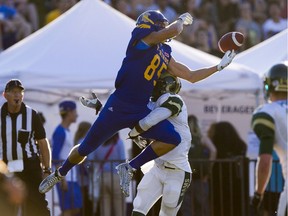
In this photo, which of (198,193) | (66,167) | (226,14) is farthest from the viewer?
(226,14)

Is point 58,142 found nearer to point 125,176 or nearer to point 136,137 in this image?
point 136,137

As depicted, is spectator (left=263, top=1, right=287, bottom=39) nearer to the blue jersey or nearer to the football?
the football

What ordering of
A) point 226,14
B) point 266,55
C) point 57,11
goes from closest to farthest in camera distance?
1. point 266,55
2. point 57,11
3. point 226,14

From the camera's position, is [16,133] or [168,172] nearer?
[168,172]

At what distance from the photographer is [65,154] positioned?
41.7 ft

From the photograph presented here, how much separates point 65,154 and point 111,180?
0.80 metres

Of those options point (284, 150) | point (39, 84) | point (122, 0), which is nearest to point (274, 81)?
point (284, 150)

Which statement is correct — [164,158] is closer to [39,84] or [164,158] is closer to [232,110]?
[39,84]

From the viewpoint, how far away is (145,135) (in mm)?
8859

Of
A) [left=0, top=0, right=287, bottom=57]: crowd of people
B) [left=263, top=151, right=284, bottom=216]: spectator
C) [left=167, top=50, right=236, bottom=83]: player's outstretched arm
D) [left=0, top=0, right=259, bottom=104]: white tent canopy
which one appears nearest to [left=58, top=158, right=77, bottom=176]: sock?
[left=167, top=50, right=236, bottom=83]: player's outstretched arm

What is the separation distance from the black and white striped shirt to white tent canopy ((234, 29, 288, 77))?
178 inches

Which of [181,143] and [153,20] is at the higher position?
[153,20]

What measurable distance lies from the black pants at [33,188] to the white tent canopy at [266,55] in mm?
4624

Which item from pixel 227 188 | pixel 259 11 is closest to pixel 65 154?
pixel 227 188
